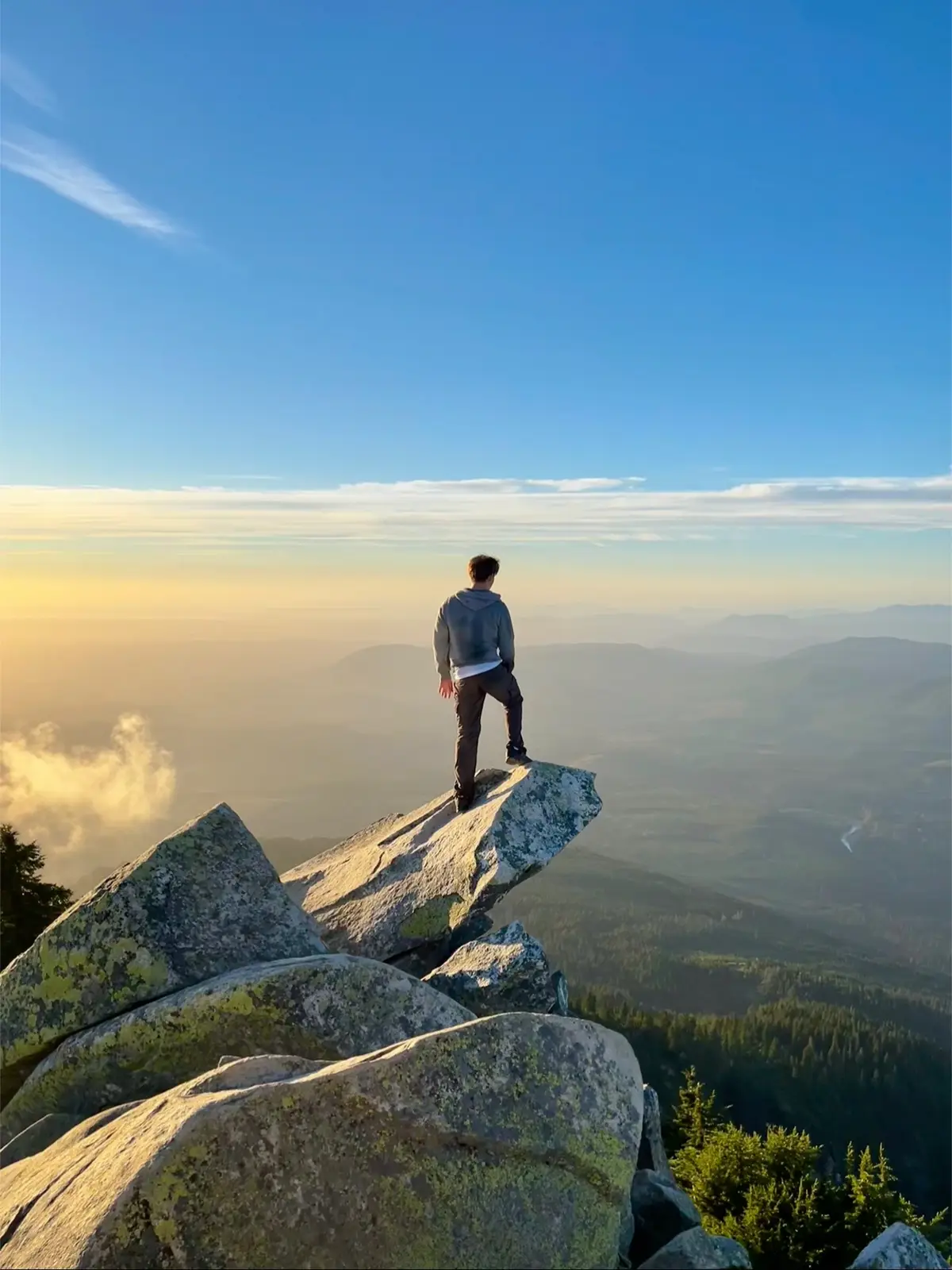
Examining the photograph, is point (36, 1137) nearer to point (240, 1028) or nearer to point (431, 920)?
point (240, 1028)

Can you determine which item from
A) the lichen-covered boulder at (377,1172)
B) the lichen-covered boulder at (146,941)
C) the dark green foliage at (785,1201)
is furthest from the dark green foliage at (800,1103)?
the lichen-covered boulder at (377,1172)

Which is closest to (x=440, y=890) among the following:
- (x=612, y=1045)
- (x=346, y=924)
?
(x=346, y=924)

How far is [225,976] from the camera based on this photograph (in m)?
13.2

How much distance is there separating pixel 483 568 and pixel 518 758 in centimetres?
538

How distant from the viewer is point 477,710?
2070 centimetres

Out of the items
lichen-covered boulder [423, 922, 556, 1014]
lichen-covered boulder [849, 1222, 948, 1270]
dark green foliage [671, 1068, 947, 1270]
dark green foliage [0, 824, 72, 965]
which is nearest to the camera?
lichen-covered boulder [849, 1222, 948, 1270]

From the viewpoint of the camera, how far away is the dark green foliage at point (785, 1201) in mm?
25797

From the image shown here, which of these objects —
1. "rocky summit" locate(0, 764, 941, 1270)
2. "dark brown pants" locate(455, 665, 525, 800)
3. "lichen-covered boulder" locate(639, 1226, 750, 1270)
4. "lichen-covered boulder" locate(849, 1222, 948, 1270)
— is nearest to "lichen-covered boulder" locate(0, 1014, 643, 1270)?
"rocky summit" locate(0, 764, 941, 1270)

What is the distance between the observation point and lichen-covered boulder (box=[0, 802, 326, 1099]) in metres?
14.1

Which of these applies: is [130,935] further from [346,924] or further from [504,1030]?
[504,1030]

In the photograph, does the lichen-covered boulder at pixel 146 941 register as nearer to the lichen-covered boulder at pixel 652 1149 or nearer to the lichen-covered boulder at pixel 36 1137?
the lichen-covered boulder at pixel 36 1137

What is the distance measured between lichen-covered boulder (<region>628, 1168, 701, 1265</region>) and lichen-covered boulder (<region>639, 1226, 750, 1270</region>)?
0.94 metres

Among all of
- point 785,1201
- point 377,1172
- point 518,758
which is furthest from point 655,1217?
point 785,1201

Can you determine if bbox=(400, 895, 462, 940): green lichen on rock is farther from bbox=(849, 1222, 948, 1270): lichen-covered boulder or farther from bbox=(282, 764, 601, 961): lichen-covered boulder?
bbox=(849, 1222, 948, 1270): lichen-covered boulder
